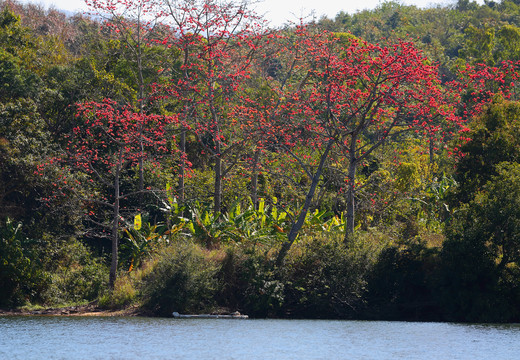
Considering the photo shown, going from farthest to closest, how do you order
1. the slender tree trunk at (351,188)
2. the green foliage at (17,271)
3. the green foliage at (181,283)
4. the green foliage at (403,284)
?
the green foliage at (17,271) < the slender tree trunk at (351,188) < the green foliage at (403,284) < the green foliage at (181,283)

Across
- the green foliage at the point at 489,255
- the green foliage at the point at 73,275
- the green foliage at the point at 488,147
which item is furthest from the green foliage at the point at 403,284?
the green foliage at the point at 73,275

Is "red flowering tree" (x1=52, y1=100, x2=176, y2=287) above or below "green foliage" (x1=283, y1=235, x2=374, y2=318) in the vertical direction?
above

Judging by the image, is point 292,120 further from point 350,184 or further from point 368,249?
point 368,249

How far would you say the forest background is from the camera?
24.5 meters

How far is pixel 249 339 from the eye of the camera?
18.5 m

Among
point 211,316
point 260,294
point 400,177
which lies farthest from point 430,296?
point 400,177

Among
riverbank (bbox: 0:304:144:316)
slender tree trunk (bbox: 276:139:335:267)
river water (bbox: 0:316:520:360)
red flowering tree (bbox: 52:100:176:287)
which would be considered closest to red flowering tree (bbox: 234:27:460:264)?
slender tree trunk (bbox: 276:139:335:267)

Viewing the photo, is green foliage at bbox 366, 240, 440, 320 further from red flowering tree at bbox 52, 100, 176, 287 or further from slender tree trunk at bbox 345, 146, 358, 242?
red flowering tree at bbox 52, 100, 176, 287

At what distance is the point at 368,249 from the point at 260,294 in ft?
13.9

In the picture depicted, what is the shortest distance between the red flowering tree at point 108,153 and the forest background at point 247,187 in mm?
155

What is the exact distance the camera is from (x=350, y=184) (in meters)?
26.1

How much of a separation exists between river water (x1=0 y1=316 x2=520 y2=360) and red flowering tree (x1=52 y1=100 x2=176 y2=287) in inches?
260

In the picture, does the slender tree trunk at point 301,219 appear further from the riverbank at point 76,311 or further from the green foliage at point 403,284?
the riverbank at point 76,311

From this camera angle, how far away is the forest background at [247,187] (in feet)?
80.3
